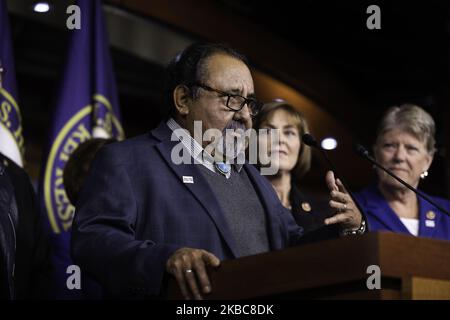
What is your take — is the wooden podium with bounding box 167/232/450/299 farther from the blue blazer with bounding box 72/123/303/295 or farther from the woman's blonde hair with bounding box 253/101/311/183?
the woman's blonde hair with bounding box 253/101/311/183

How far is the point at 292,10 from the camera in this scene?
611 cm

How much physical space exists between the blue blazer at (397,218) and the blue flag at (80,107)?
4.62 ft

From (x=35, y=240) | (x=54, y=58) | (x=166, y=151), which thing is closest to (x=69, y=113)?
(x=35, y=240)

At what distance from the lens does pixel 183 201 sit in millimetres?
2393

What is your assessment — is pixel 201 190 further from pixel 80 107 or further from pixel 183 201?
pixel 80 107

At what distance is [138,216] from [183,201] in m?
0.13

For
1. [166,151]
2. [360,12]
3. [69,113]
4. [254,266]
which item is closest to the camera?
[254,266]

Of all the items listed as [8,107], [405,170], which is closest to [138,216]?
[405,170]

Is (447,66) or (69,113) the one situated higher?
(447,66)

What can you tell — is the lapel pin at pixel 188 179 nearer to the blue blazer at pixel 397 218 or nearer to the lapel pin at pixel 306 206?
the lapel pin at pixel 306 206

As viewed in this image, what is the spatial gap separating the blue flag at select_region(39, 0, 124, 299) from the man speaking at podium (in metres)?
1.68

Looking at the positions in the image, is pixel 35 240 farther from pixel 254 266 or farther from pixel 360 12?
pixel 360 12

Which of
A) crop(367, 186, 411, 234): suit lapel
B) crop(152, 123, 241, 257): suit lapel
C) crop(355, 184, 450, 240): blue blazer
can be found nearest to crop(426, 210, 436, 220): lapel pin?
crop(355, 184, 450, 240): blue blazer
